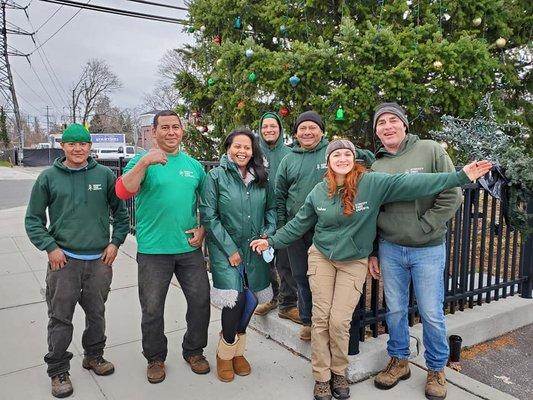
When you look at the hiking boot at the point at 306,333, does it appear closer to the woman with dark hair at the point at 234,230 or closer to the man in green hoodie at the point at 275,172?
the man in green hoodie at the point at 275,172

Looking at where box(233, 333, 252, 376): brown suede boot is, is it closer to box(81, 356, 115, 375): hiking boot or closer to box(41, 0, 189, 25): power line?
box(81, 356, 115, 375): hiking boot

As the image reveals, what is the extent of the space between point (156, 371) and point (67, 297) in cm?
81

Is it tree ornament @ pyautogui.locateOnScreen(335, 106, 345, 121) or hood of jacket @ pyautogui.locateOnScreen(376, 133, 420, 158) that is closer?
hood of jacket @ pyautogui.locateOnScreen(376, 133, 420, 158)

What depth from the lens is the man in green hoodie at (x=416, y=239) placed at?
2.72m

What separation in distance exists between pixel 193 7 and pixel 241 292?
19.6ft

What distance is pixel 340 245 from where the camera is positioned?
2.71 meters

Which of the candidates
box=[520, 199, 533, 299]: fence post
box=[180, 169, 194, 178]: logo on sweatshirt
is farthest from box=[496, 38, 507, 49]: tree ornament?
box=[180, 169, 194, 178]: logo on sweatshirt

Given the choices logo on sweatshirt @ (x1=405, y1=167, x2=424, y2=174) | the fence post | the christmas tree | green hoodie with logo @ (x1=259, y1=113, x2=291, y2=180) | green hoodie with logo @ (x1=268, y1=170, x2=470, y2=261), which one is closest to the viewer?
green hoodie with logo @ (x1=268, y1=170, x2=470, y2=261)

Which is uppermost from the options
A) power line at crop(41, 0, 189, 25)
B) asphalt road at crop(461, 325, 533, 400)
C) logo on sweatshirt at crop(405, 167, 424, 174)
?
power line at crop(41, 0, 189, 25)

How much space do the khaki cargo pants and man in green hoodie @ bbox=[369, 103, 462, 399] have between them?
0.79 ft

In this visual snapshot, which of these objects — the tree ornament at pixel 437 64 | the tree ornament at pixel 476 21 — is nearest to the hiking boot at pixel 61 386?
the tree ornament at pixel 437 64

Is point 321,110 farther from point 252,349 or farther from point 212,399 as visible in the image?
point 212,399

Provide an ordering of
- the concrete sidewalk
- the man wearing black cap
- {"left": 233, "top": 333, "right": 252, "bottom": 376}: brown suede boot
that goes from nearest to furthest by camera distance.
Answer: the concrete sidewalk → {"left": 233, "top": 333, "right": 252, "bottom": 376}: brown suede boot → the man wearing black cap

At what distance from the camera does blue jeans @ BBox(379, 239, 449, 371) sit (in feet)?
9.07
